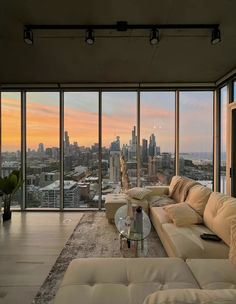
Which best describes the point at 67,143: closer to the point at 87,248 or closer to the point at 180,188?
the point at 180,188

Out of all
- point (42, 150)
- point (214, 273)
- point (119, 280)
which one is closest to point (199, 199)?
point (214, 273)

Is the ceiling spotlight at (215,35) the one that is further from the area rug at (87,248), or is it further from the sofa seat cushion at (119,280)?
the area rug at (87,248)

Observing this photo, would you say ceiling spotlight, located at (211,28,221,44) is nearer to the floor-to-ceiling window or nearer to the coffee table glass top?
the coffee table glass top

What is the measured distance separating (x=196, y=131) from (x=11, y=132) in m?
4.34

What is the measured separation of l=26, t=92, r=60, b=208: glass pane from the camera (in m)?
5.90

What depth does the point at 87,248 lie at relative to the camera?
3.49m

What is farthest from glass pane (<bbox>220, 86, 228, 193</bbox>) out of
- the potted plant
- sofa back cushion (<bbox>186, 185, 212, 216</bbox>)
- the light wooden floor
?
the potted plant

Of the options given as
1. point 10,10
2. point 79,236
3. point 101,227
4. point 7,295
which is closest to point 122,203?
point 101,227

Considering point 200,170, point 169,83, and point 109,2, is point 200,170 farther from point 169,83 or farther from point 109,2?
point 109,2

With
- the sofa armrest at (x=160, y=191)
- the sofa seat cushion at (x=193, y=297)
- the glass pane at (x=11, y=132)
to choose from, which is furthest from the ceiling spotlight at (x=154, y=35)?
the glass pane at (x=11, y=132)

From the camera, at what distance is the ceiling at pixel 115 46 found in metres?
2.74

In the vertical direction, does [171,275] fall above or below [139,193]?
below

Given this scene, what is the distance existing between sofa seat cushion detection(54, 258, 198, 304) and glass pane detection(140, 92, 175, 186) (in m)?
4.03

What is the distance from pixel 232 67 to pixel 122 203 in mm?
3207
